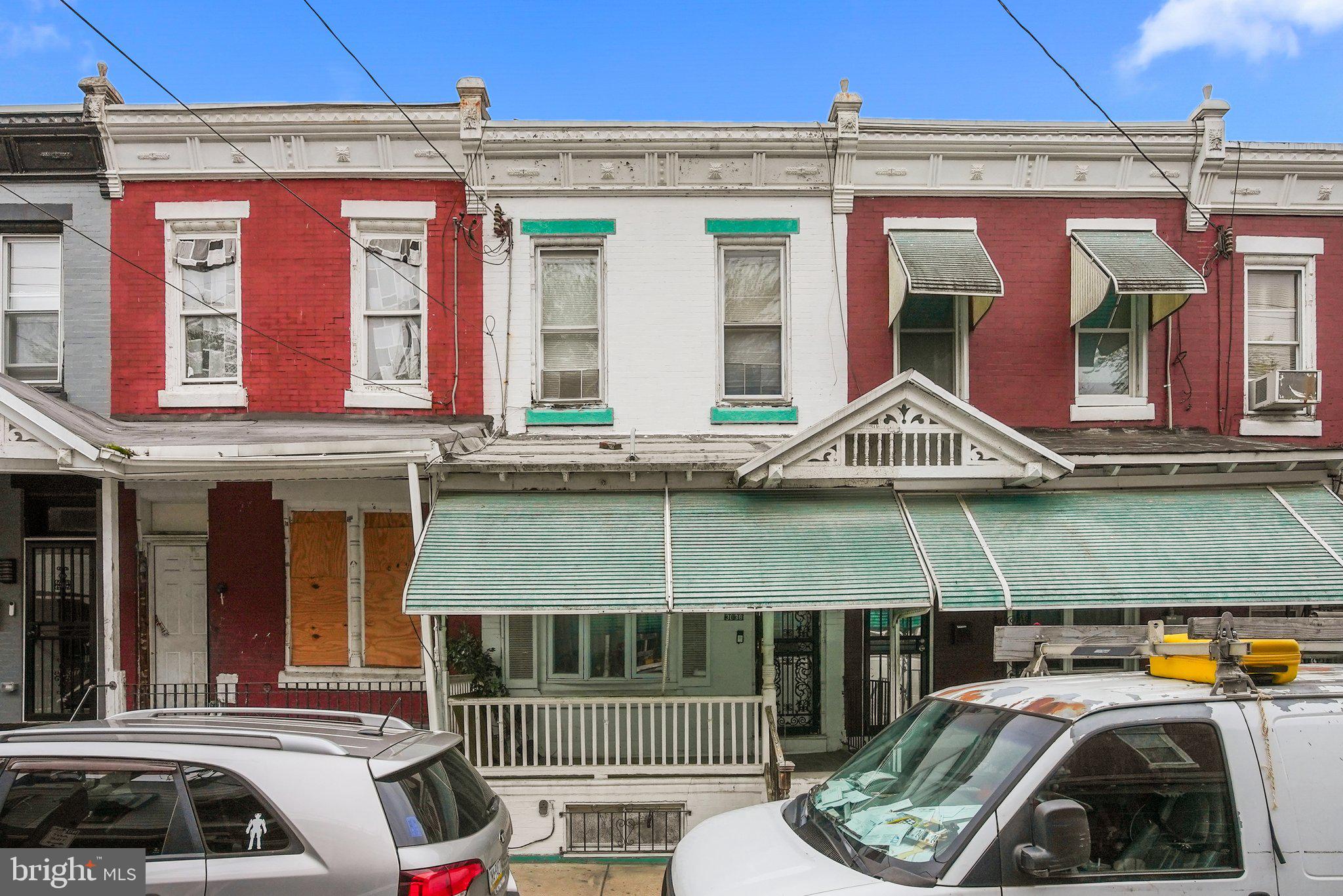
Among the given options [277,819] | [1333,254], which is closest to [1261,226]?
[1333,254]

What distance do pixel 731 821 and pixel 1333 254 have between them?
9.84m

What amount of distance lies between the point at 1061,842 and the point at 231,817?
3510 millimetres

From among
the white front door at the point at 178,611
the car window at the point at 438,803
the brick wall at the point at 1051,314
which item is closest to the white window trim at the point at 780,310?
the brick wall at the point at 1051,314

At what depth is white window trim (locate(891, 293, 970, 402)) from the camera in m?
8.55

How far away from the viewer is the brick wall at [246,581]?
855cm

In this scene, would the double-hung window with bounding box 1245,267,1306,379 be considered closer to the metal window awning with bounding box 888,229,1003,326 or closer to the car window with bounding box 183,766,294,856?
the metal window awning with bounding box 888,229,1003,326

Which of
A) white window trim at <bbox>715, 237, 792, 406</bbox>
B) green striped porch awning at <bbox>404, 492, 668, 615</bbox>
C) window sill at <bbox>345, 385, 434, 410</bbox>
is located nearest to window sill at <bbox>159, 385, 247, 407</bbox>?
window sill at <bbox>345, 385, 434, 410</bbox>

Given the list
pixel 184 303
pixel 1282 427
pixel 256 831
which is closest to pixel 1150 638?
pixel 256 831

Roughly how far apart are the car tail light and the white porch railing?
9.39 feet

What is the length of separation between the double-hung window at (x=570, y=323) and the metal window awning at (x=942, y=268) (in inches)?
131

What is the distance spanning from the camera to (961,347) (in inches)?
340

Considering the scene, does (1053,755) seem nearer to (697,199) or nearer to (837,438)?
(837,438)

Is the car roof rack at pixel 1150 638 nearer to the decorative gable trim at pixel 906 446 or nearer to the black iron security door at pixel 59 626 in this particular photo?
the decorative gable trim at pixel 906 446

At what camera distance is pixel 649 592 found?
628 centimetres
